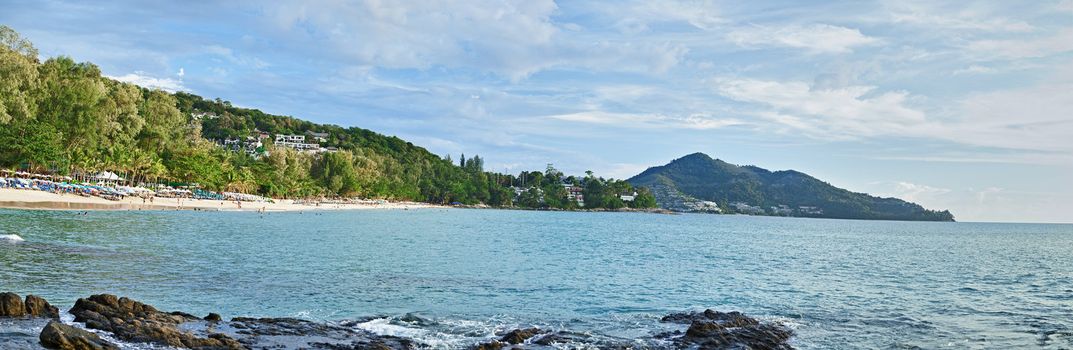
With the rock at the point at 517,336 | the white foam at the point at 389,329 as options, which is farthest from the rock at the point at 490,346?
the white foam at the point at 389,329

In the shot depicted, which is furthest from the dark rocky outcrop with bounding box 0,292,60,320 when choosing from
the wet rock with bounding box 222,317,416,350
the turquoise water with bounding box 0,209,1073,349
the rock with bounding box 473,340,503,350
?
the rock with bounding box 473,340,503,350

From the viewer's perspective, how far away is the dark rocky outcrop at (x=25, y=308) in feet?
55.7

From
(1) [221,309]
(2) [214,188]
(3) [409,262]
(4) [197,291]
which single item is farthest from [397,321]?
(2) [214,188]

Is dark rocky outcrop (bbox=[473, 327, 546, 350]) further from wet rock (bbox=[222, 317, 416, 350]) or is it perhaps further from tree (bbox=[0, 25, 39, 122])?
tree (bbox=[0, 25, 39, 122])

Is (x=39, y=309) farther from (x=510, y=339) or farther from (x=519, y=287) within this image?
(x=519, y=287)

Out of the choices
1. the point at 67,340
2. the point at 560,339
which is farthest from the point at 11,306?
the point at 560,339

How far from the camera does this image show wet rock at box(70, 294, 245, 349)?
1566 cm

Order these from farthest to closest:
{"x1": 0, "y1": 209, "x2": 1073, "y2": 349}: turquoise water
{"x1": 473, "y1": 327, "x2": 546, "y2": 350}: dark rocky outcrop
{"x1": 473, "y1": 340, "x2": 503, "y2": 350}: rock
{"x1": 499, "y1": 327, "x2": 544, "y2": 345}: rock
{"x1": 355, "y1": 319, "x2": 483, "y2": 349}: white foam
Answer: {"x1": 0, "y1": 209, "x2": 1073, "y2": 349}: turquoise water
{"x1": 499, "y1": 327, "x2": 544, "y2": 345}: rock
{"x1": 355, "y1": 319, "x2": 483, "y2": 349}: white foam
{"x1": 473, "y1": 327, "x2": 546, "y2": 350}: dark rocky outcrop
{"x1": 473, "y1": 340, "x2": 503, "y2": 350}: rock

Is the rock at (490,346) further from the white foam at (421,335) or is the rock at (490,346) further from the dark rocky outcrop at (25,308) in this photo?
the dark rocky outcrop at (25,308)

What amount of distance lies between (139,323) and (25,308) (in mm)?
3407

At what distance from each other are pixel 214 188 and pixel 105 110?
35863 mm

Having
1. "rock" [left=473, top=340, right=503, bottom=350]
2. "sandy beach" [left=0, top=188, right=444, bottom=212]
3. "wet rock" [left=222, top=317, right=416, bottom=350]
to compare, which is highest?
"sandy beach" [left=0, top=188, right=444, bottom=212]

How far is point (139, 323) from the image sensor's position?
16.5 meters

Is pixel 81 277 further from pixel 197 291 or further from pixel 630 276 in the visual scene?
pixel 630 276
